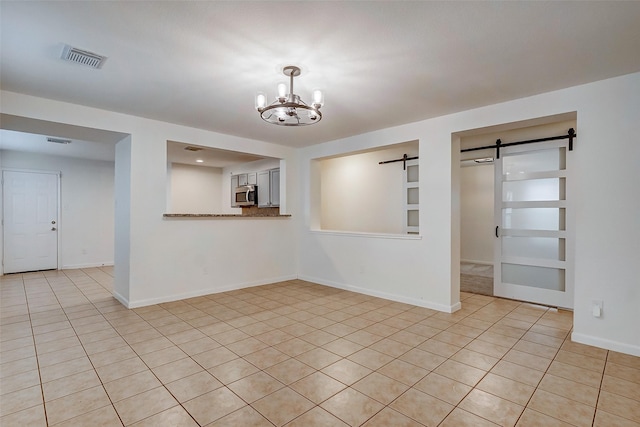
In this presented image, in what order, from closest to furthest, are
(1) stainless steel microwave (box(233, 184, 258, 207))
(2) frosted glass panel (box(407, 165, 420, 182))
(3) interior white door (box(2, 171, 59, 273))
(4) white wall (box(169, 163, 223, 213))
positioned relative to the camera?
(2) frosted glass panel (box(407, 165, 420, 182)), (3) interior white door (box(2, 171, 59, 273)), (1) stainless steel microwave (box(233, 184, 258, 207)), (4) white wall (box(169, 163, 223, 213))

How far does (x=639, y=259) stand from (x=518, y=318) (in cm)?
132

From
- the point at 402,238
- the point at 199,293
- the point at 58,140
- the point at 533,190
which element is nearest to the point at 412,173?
the point at 402,238

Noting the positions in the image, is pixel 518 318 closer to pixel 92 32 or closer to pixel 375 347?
pixel 375 347

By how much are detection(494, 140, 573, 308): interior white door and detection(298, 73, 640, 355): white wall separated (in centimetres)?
34

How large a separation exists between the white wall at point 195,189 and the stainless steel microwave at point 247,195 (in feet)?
4.29

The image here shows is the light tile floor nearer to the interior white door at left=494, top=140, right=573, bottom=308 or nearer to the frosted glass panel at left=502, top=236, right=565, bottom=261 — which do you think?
the interior white door at left=494, top=140, right=573, bottom=308

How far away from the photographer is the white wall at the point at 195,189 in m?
7.79

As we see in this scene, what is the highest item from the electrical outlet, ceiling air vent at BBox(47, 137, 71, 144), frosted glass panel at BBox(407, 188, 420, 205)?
ceiling air vent at BBox(47, 137, 71, 144)

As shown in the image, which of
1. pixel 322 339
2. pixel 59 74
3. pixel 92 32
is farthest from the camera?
pixel 322 339

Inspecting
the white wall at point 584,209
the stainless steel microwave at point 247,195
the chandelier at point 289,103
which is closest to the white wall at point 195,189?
the stainless steel microwave at point 247,195

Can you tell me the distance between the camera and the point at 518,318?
3.59m

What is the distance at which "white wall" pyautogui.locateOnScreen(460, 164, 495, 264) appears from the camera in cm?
695

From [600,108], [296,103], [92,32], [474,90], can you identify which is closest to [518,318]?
[600,108]

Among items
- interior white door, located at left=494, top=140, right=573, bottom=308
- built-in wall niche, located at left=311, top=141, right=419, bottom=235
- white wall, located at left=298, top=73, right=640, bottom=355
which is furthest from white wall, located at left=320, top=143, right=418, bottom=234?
interior white door, located at left=494, top=140, right=573, bottom=308
